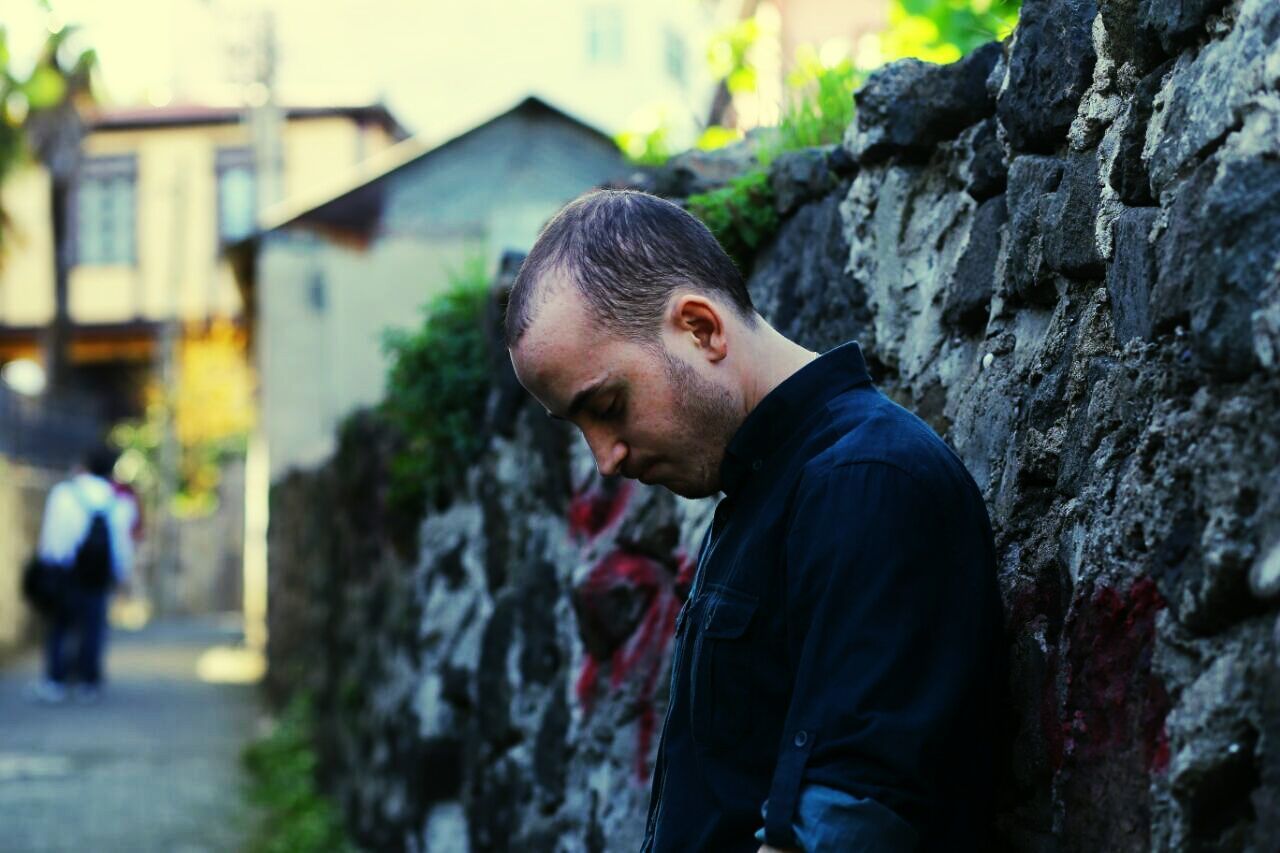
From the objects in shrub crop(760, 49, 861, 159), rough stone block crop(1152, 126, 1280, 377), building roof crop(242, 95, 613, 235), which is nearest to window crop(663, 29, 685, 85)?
Result: building roof crop(242, 95, 613, 235)

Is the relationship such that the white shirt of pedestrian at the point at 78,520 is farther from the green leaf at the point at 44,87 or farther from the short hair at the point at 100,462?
the green leaf at the point at 44,87

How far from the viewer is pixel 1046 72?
266 cm

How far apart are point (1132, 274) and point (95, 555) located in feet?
43.2

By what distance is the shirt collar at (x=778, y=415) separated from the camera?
227cm

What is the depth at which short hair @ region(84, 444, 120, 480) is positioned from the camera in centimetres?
1449

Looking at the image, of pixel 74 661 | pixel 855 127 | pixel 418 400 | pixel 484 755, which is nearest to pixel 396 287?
pixel 74 661

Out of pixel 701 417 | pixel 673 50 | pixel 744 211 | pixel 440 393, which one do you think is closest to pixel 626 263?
pixel 701 417

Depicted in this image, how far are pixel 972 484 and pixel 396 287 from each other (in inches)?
566

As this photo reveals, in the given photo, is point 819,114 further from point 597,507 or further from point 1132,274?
point 1132,274

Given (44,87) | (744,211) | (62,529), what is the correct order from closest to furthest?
(744,211) → (62,529) → (44,87)

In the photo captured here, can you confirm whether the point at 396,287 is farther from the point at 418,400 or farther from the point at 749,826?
the point at 749,826

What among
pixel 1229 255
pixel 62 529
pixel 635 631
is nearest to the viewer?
pixel 1229 255

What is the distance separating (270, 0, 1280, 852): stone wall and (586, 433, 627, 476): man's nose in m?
0.64

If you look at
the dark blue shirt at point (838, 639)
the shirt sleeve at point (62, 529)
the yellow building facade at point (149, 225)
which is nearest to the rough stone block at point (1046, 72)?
the dark blue shirt at point (838, 639)
